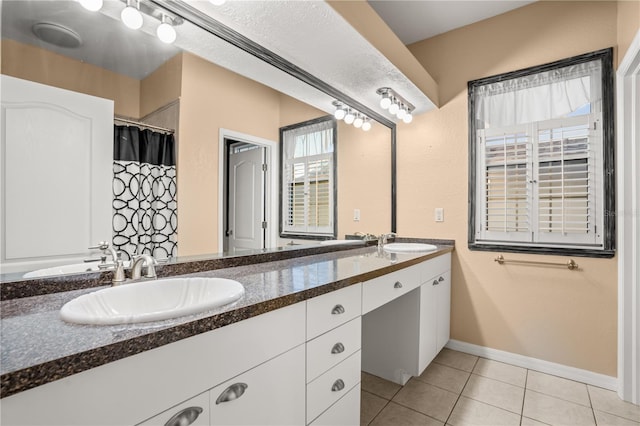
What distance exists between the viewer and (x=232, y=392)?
826mm

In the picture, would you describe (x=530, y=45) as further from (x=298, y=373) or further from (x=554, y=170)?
(x=298, y=373)

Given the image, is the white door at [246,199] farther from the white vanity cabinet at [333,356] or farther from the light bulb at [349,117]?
the light bulb at [349,117]

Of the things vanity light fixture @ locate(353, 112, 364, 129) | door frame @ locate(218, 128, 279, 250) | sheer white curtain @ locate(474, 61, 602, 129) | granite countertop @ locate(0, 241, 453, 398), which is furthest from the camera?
vanity light fixture @ locate(353, 112, 364, 129)

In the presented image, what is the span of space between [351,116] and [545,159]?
55.9 inches

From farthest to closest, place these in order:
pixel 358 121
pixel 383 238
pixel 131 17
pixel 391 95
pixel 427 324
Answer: pixel 383 238, pixel 358 121, pixel 391 95, pixel 427 324, pixel 131 17

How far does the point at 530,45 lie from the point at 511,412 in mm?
2496

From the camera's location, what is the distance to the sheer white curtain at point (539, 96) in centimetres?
207

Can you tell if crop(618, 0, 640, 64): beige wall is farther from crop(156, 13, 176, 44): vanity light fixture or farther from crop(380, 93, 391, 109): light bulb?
crop(156, 13, 176, 44): vanity light fixture

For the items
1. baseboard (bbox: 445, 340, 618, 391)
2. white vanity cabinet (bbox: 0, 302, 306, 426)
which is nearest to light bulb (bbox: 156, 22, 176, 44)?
white vanity cabinet (bbox: 0, 302, 306, 426)

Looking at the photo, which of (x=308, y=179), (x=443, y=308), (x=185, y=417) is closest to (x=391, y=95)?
(x=308, y=179)

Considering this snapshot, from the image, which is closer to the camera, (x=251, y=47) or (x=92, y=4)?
(x=92, y=4)

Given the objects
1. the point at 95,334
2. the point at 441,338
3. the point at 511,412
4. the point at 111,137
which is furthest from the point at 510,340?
the point at 111,137

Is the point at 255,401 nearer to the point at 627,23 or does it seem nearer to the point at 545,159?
the point at 545,159

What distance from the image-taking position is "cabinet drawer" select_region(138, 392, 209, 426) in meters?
0.68
